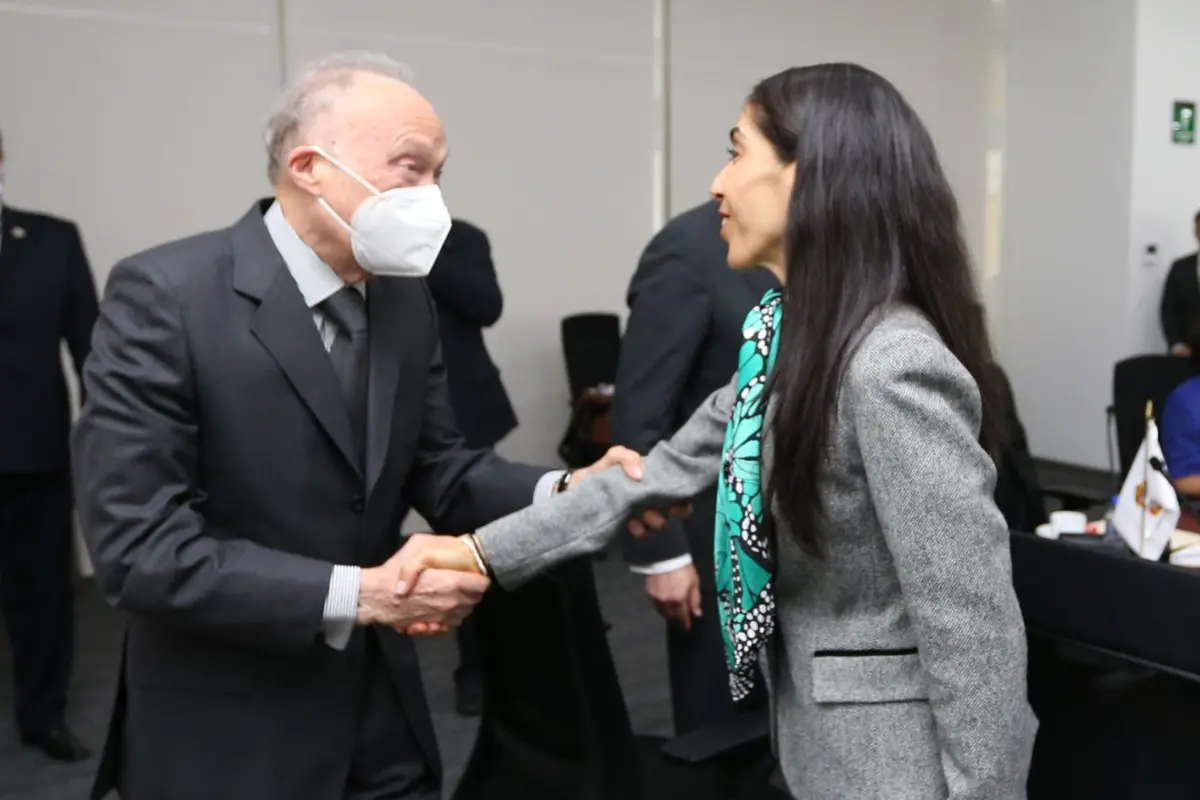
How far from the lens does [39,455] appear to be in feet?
10.4

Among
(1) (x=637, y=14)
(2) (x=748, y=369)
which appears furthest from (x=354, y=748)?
(1) (x=637, y=14)

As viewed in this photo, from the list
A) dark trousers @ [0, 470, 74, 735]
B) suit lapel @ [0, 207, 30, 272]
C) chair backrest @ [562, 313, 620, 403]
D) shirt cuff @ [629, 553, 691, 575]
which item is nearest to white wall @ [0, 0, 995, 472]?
chair backrest @ [562, 313, 620, 403]

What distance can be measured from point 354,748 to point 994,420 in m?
0.89

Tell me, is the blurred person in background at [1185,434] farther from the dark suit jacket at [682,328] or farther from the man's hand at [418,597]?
the man's hand at [418,597]

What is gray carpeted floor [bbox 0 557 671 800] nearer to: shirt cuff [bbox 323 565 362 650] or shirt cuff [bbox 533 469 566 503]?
shirt cuff [bbox 533 469 566 503]

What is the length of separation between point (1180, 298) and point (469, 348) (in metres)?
4.62

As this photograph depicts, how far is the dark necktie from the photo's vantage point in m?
1.44

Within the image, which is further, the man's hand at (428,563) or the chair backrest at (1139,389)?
the chair backrest at (1139,389)

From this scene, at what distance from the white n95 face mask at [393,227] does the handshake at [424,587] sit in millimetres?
364

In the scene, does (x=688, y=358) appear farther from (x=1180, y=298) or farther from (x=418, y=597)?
(x=1180, y=298)

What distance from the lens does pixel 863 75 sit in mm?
1218

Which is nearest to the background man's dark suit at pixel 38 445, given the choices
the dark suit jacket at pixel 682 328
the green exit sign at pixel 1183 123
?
the dark suit jacket at pixel 682 328

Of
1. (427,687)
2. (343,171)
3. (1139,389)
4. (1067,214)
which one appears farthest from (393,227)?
(1067,214)

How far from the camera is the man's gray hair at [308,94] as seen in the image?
4.71 feet
